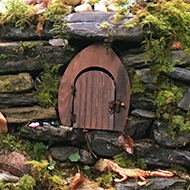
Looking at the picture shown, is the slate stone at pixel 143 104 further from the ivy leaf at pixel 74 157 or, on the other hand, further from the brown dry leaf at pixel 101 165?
the ivy leaf at pixel 74 157

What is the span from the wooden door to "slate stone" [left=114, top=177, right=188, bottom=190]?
2.92 ft

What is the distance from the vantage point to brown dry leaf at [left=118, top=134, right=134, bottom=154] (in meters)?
4.45

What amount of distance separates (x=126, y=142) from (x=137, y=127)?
28 centimetres

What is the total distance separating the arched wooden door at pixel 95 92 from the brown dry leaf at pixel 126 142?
0.17m

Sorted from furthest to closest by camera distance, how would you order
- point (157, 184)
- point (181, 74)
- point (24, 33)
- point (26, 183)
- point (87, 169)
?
point (24, 33)
point (87, 169)
point (181, 74)
point (157, 184)
point (26, 183)

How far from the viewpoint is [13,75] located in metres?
4.89

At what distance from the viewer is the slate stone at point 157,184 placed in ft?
13.5

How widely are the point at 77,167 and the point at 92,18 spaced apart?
2.30 m

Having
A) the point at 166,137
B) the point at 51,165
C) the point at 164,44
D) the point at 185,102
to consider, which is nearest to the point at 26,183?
the point at 51,165

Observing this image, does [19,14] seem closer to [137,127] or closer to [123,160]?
[137,127]

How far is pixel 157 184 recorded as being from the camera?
4.16 metres

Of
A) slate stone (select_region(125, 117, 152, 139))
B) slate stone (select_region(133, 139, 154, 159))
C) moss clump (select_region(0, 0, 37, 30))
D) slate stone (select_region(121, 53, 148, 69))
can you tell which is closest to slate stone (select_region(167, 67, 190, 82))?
slate stone (select_region(121, 53, 148, 69))

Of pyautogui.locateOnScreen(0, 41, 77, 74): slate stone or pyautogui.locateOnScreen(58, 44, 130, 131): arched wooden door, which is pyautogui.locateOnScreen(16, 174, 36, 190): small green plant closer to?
pyautogui.locateOnScreen(58, 44, 130, 131): arched wooden door

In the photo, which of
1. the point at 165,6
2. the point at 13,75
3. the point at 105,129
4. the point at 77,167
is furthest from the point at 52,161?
the point at 165,6
